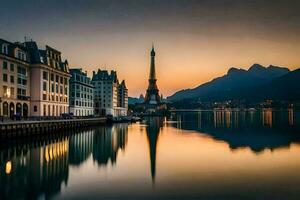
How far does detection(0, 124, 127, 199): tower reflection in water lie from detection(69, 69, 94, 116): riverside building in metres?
71.4

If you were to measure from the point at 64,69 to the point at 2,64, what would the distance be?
3750 cm

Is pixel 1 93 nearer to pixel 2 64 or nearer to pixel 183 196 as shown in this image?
pixel 2 64

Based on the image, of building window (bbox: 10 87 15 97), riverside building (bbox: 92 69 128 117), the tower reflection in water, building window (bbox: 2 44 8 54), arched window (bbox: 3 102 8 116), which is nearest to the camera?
the tower reflection in water

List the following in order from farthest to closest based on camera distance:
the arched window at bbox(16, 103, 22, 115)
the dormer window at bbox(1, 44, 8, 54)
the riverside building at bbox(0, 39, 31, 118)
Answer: the arched window at bbox(16, 103, 22, 115), the dormer window at bbox(1, 44, 8, 54), the riverside building at bbox(0, 39, 31, 118)

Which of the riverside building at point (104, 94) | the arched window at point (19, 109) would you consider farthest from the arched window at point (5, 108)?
the riverside building at point (104, 94)

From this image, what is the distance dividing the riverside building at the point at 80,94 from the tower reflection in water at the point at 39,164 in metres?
71.4

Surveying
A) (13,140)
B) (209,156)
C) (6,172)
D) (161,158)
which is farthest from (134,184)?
(13,140)

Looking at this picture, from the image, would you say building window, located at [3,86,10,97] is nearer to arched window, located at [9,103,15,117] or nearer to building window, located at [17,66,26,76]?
arched window, located at [9,103,15,117]

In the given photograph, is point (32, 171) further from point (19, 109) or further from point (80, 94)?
point (80, 94)

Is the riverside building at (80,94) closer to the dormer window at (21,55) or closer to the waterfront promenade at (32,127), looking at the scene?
the waterfront promenade at (32,127)

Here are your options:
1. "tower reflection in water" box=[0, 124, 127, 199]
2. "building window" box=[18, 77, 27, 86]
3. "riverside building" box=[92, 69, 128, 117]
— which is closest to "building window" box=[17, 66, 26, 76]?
"building window" box=[18, 77, 27, 86]

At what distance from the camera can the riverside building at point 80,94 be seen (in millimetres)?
133500

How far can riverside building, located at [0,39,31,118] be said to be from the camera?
79875 millimetres

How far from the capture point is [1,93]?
78375 millimetres
